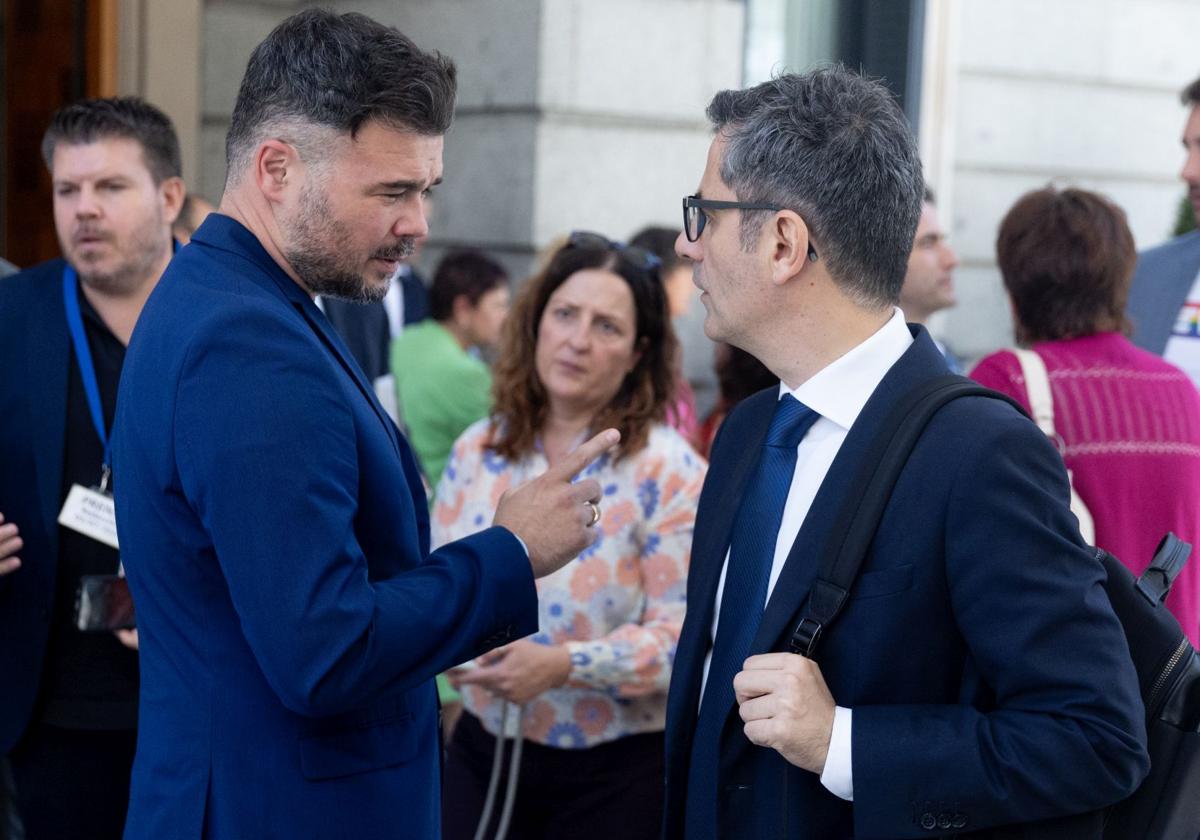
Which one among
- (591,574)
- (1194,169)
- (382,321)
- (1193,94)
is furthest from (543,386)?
(382,321)

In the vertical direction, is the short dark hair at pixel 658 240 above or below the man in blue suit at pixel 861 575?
above

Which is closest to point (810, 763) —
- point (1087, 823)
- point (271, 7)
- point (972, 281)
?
point (1087, 823)

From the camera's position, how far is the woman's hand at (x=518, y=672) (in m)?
2.83

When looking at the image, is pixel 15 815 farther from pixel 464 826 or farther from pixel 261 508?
pixel 261 508

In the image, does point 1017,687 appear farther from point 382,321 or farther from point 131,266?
point 382,321

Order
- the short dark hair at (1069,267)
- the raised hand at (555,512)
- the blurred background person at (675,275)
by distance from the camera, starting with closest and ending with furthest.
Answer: the raised hand at (555,512), the short dark hair at (1069,267), the blurred background person at (675,275)

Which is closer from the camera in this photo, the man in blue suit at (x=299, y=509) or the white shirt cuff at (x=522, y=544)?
the man in blue suit at (x=299, y=509)

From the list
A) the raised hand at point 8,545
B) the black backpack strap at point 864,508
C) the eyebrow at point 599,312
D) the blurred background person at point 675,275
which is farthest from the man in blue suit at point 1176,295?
the raised hand at point 8,545

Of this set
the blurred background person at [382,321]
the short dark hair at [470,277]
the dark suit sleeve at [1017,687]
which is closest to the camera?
the dark suit sleeve at [1017,687]

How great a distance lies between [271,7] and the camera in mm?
6520

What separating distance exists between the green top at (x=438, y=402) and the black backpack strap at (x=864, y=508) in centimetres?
365

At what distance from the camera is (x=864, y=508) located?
177 centimetres

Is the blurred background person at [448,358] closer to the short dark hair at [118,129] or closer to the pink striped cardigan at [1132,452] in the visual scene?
the short dark hair at [118,129]

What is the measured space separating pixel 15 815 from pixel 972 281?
20.0 ft
